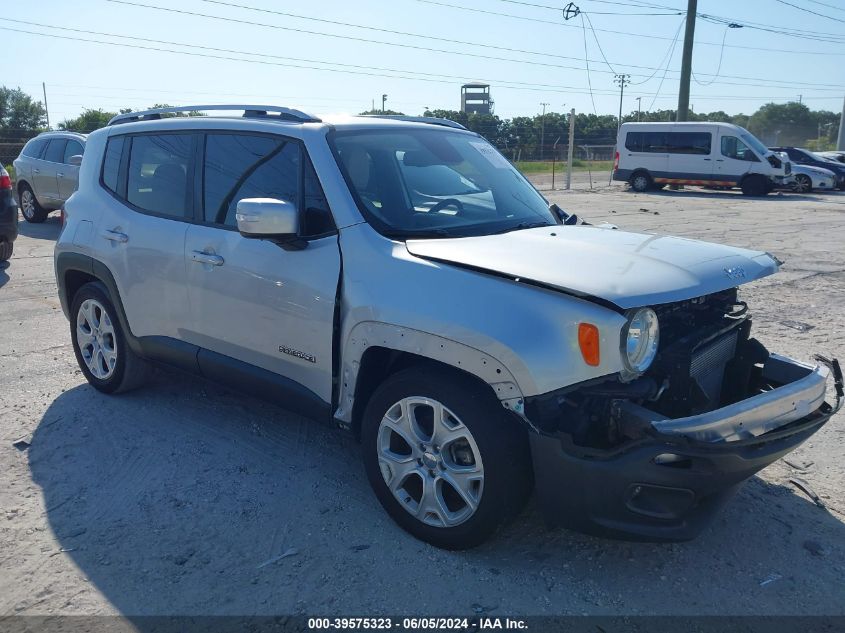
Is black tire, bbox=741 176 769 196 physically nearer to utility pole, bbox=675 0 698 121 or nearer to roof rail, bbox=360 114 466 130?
utility pole, bbox=675 0 698 121

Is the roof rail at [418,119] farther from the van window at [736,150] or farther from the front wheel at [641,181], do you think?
the front wheel at [641,181]

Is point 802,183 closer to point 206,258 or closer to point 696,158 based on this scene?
point 696,158

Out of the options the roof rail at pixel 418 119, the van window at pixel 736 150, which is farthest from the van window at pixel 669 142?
the roof rail at pixel 418 119

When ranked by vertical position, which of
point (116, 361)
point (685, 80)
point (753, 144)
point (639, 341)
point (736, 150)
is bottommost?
point (116, 361)

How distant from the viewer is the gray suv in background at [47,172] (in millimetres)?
13492

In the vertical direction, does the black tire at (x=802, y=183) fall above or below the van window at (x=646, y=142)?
below

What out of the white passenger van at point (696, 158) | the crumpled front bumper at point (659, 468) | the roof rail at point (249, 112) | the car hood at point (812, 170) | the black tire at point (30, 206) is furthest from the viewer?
the car hood at point (812, 170)

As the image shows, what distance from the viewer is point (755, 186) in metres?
25.5

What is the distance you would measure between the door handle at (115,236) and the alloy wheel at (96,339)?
51 cm

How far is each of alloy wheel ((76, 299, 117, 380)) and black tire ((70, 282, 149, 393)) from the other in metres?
0.02

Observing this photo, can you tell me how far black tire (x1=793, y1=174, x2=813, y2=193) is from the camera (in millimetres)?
26812

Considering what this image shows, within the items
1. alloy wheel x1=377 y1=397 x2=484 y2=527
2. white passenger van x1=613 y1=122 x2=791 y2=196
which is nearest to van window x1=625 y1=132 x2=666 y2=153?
white passenger van x1=613 y1=122 x2=791 y2=196

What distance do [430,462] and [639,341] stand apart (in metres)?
1.03

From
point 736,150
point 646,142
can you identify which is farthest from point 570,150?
point 736,150
